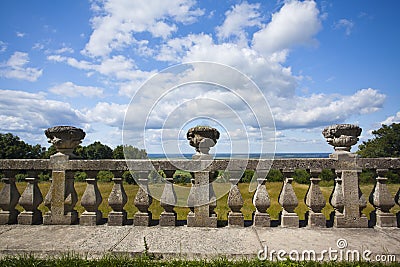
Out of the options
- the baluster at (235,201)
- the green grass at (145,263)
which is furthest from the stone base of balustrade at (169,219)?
the green grass at (145,263)

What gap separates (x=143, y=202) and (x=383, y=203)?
4.00 m

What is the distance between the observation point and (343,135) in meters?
4.68

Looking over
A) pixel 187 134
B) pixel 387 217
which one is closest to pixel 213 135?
pixel 187 134

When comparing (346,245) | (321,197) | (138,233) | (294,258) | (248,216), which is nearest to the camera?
(294,258)

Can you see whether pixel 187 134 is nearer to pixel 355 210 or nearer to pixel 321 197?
pixel 321 197

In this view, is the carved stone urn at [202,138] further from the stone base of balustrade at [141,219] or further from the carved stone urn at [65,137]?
the carved stone urn at [65,137]

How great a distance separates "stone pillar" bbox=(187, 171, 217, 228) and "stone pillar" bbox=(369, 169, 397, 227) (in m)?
2.73

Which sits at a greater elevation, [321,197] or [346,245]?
[321,197]

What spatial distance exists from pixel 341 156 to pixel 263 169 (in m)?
1.36

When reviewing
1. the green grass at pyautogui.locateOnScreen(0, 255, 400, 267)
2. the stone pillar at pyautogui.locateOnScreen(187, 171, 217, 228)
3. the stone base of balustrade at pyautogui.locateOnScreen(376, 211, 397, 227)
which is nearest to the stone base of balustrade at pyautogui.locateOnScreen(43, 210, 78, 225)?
the green grass at pyautogui.locateOnScreen(0, 255, 400, 267)

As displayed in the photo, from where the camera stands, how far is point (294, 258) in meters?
3.48

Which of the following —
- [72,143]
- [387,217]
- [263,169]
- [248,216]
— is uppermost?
[72,143]

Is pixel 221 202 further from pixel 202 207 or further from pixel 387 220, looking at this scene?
pixel 387 220

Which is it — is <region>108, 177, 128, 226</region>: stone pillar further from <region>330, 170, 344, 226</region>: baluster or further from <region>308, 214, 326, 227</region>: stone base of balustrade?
<region>330, 170, 344, 226</region>: baluster
